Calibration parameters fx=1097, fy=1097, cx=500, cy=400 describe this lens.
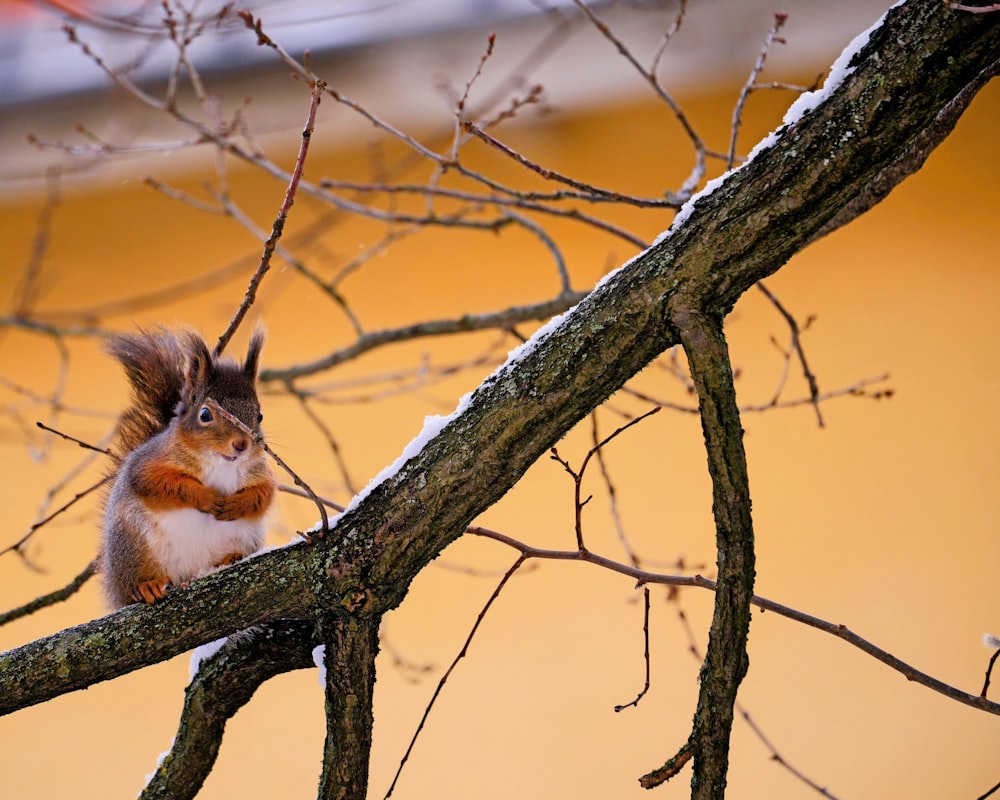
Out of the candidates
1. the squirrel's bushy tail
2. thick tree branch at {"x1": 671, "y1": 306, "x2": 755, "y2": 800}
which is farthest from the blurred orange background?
thick tree branch at {"x1": 671, "y1": 306, "x2": 755, "y2": 800}

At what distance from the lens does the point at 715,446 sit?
113 cm

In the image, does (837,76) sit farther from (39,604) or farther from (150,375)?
(39,604)

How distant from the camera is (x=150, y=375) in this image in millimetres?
1688

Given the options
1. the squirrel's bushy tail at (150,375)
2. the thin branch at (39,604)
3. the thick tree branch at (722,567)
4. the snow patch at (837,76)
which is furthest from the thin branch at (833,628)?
the thin branch at (39,604)

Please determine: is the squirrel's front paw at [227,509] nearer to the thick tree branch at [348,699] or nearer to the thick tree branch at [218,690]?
the thick tree branch at [218,690]

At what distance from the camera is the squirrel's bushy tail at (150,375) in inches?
64.5

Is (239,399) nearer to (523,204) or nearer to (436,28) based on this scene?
(523,204)

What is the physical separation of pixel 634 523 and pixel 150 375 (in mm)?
1488

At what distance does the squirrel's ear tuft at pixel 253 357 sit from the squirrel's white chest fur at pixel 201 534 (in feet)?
0.56

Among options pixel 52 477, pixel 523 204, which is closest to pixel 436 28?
pixel 523 204

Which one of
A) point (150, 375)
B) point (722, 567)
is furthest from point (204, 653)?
point (722, 567)

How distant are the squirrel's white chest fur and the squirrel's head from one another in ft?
0.13

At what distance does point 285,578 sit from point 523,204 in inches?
29.3

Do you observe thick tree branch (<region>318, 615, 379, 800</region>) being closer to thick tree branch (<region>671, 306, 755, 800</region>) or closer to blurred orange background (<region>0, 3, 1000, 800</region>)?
thick tree branch (<region>671, 306, 755, 800</region>)
